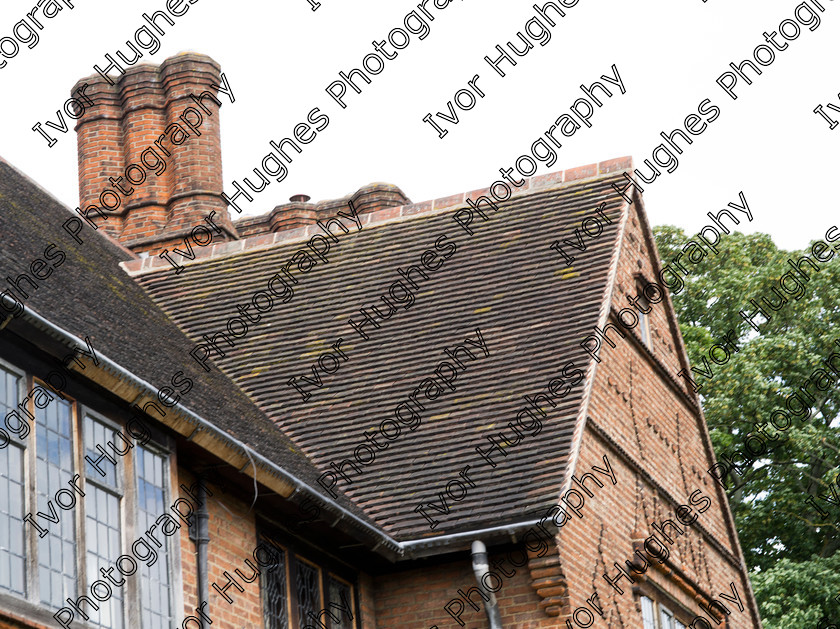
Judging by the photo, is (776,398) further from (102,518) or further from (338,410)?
(102,518)

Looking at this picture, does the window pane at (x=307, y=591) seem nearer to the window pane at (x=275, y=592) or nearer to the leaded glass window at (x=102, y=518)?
the window pane at (x=275, y=592)

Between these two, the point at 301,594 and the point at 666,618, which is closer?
the point at 301,594

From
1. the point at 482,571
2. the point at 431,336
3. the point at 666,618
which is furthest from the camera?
the point at 431,336

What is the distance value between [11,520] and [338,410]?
6.11 m

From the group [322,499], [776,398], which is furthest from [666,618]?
[776,398]

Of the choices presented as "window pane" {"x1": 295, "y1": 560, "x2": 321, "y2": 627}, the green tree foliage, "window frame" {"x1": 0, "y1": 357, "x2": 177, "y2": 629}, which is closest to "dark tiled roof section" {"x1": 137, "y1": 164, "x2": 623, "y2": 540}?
"window pane" {"x1": 295, "y1": 560, "x2": 321, "y2": 627}

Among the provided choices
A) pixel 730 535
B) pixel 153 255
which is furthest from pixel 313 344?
pixel 730 535

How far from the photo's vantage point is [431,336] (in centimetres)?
1462

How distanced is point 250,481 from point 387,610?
8.31 ft

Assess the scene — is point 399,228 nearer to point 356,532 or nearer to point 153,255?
point 153,255

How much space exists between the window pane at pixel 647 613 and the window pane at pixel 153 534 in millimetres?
5701

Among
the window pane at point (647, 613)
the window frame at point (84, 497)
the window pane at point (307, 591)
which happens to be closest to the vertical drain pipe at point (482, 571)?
the window pane at point (307, 591)

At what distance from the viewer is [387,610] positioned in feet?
40.4

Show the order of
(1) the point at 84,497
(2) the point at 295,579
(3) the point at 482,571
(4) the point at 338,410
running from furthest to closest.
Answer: (4) the point at 338,410
(3) the point at 482,571
(2) the point at 295,579
(1) the point at 84,497
